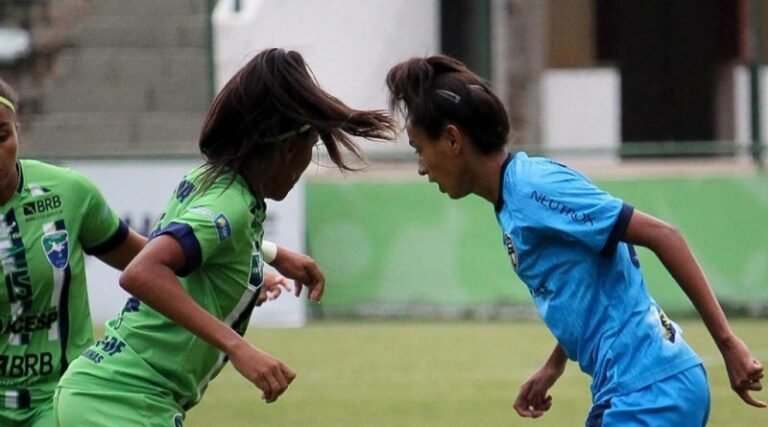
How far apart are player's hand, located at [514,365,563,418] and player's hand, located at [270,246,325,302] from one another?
0.70m

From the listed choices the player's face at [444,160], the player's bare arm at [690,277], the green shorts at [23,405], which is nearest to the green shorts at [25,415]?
the green shorts at [23,405]

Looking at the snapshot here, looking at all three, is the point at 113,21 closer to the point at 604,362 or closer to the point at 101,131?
the point at 101,131

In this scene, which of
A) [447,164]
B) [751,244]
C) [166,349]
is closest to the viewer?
[166,349]

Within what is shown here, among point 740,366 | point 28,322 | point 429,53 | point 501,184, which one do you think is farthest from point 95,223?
point 429,53

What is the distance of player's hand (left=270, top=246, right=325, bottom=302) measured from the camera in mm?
5324

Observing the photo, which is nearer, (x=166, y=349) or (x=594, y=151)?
(x=166, y=349)

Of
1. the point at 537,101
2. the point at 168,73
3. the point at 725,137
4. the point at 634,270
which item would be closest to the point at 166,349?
the point at 634,270

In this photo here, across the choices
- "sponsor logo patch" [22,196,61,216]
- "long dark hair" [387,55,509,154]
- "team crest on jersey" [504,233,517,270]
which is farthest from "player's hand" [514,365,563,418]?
"sponsor logo patch" [22,196,61,216]

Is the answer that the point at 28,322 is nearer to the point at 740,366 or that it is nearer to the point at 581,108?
the point at 740,366

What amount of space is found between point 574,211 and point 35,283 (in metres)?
1.76

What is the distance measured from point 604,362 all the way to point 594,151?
11163mm

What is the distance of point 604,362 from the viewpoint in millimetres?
4637

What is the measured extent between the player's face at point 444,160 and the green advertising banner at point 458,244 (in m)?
9.91

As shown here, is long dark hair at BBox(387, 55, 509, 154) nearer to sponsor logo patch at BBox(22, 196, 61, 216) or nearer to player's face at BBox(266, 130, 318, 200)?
player's face at BBox(266, 130, 318, 200)
